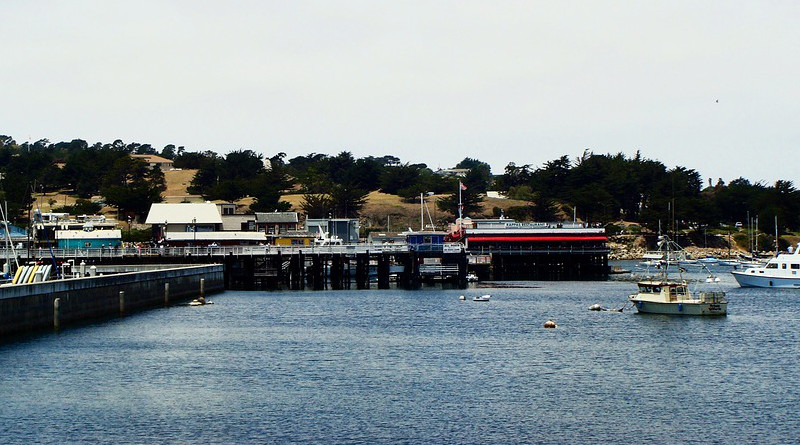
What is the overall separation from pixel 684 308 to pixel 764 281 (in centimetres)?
4687

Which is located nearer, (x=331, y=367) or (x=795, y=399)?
(x=795, y=399)

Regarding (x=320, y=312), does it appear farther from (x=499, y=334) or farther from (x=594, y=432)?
(x=594, y=432)

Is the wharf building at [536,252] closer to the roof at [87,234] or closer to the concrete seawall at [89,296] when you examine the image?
the concrete seawall at [89,296]

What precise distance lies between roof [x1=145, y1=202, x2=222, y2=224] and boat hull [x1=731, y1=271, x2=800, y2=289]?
260 ft

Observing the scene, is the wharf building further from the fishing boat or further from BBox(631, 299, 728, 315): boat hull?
BBox(631, 299, 728, 315): boat hull

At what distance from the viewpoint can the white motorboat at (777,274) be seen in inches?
4998

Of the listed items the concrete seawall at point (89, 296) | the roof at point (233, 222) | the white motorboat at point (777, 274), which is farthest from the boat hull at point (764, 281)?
the roof at point (233, 222)

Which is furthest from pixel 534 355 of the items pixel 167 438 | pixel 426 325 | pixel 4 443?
pixel 4 443

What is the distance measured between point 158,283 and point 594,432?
64751 mm

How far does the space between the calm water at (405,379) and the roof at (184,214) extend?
72557 millimetres

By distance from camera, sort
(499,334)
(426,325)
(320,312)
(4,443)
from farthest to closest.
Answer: (320,312) < (426,325) < (499,334) < (4,443)

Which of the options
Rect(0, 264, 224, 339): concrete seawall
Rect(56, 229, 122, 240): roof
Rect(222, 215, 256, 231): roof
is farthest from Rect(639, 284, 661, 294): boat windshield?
Rect(222, 215, 256, 231): roof

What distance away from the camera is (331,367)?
6078 cm

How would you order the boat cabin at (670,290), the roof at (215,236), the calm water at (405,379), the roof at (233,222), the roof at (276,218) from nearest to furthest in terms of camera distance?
1. the calm water at (405,379)
2. the boat cabin at (670,290)
3. the roof at (215,236)
4. the roof at (233,222)
5. the roof at (276,218)
